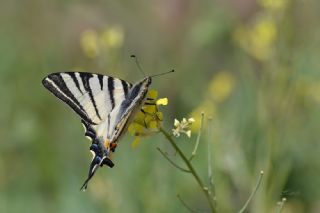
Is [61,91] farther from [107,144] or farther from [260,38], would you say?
[260,38]

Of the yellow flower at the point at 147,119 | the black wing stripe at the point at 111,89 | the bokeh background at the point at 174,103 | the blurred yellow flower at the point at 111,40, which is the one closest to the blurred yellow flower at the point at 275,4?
the bokeh background at the point at 174,103

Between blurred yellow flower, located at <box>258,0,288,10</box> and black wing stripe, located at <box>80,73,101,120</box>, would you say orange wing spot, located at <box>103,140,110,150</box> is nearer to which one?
Result: black wing stripe, located at <box>80,73,101,120</box>

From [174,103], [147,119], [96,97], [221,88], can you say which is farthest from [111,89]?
[174,103]

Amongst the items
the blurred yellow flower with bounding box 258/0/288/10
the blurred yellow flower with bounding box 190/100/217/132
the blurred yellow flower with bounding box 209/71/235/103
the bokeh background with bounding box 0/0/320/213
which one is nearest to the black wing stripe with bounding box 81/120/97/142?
the bokeh background with bounding box 0/0/320/213

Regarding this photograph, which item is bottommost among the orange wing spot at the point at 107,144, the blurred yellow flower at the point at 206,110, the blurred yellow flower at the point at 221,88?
the orange wing spot at the point at 107,144

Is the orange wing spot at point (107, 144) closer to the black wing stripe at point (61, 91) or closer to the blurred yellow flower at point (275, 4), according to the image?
the black wing stripe at point (61, 91)

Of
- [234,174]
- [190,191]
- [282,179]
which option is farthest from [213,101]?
[282,179]
